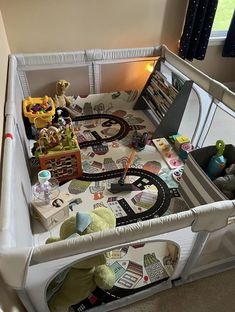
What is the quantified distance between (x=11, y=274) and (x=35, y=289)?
0.16m

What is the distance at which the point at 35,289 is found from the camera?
687 mm

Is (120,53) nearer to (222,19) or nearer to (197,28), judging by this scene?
(197,28)

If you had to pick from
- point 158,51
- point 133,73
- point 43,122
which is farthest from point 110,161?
point 158,51

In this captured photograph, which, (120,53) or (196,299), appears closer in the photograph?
(196,299)

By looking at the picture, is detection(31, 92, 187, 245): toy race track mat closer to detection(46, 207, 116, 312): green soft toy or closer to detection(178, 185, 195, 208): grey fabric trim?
detection(178, 185, 195, 208): grey fabric trim

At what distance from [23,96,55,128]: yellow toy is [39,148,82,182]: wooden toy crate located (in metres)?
0.30

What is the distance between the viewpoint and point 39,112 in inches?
55.0

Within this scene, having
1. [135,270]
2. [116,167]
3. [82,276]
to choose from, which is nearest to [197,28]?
[116,167]

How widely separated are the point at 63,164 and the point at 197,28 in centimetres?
144

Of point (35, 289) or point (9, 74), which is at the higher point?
point (9, 74)

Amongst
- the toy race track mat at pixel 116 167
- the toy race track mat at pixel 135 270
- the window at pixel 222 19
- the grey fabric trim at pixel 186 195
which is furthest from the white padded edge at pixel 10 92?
the window at pixel 222 19

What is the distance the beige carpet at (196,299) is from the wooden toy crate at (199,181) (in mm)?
329

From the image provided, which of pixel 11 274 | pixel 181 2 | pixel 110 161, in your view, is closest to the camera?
pixel 11 274

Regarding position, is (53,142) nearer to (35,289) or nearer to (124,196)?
(124,196)
